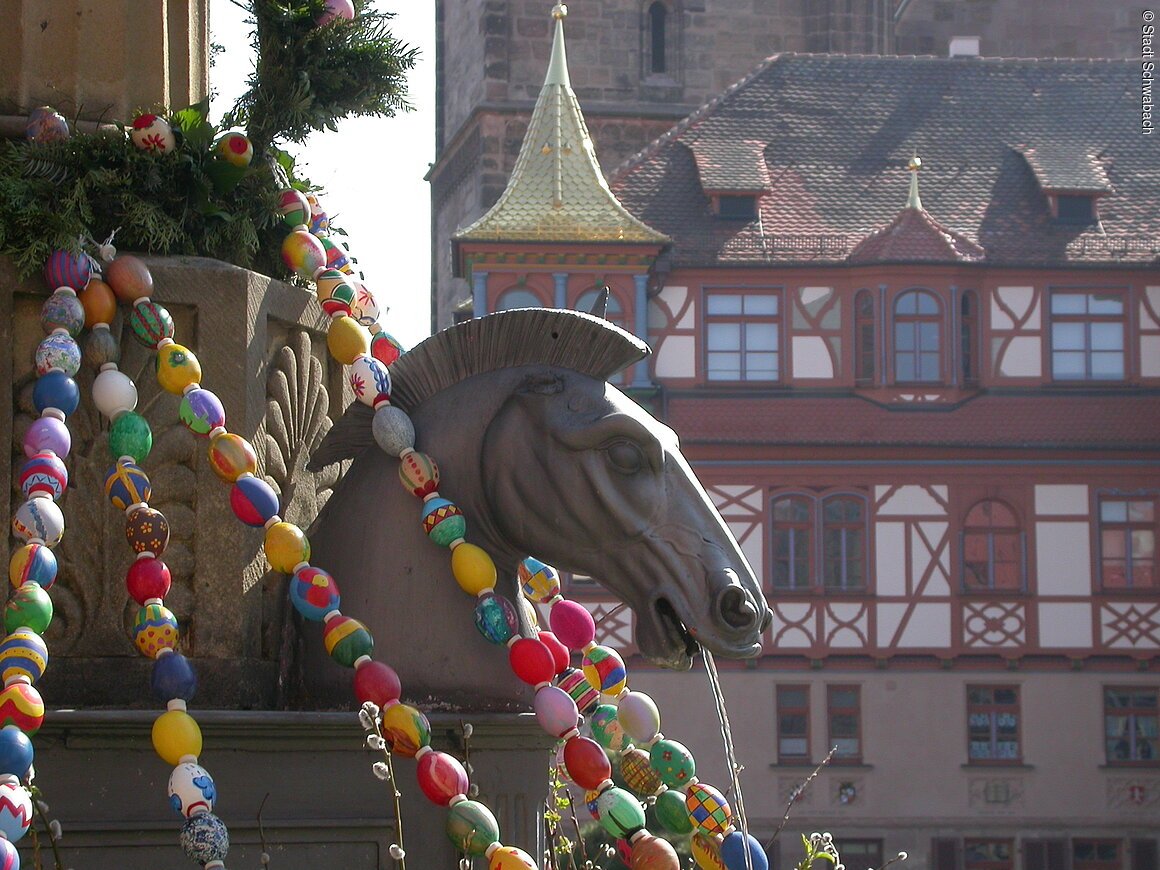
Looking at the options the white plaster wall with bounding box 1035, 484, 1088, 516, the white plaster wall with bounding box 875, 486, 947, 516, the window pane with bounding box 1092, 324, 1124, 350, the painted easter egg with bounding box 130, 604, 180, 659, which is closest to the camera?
the painted easter egg with bounding box 130, 604, 180, 659

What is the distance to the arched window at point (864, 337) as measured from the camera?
30062 mm

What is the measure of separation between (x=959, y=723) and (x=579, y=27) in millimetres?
19172

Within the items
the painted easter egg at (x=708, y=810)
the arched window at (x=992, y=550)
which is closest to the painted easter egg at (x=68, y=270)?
the painted easter egg at (x=708, y=810)

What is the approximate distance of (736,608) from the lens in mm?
3672

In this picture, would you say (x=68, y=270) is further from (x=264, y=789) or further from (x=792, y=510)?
(x=792, y=510)

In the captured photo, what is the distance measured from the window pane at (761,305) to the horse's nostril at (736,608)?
87.4ft

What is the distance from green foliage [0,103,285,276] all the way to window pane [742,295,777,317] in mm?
26234

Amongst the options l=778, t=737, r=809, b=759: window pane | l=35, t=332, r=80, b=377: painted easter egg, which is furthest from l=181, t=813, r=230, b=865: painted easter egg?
l=778, t=737, r=809, b=759: window pane

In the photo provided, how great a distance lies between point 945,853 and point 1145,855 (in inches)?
98.2

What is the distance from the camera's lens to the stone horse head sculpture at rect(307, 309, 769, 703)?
373cm

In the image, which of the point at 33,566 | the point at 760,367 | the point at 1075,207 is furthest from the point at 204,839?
the point at 1075,207

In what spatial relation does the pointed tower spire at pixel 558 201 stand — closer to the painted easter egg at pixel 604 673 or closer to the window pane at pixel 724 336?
the window pane at pixel 724 336

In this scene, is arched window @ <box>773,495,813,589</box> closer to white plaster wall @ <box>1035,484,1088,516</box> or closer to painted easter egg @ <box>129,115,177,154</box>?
white plaster wall @ <box>1035,484,1088,516</box>

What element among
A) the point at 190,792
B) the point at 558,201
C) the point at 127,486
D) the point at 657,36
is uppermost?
the point at 657,36
